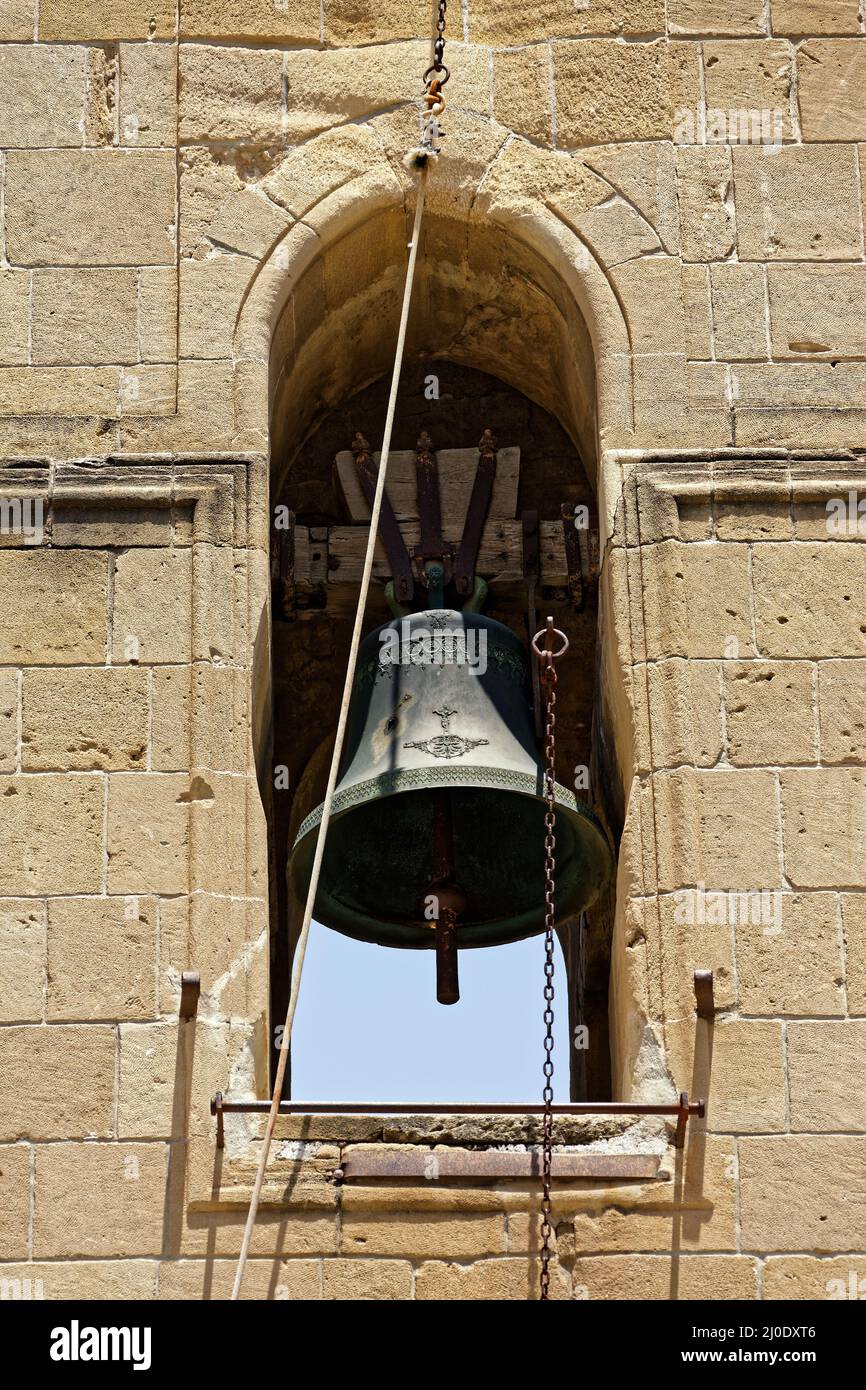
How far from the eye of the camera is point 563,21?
8.59 m

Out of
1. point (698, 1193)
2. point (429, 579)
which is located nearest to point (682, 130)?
point (429, 579)

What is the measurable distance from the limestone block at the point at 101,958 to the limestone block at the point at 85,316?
5.05 ft

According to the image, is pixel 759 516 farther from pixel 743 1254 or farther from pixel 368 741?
pixel 743 1254

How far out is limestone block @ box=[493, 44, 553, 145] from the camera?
848 cm

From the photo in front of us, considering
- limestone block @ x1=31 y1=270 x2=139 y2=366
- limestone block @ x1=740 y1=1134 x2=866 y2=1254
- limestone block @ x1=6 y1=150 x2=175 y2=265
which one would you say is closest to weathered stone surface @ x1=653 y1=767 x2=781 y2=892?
limestone block @ x1=740 y1=1134 x2=866 y2=1254

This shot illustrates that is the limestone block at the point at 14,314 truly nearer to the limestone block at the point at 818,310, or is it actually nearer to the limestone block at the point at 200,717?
the limestone block at the point at 200,717

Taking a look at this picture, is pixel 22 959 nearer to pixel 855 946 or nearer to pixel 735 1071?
pixel 735 1071

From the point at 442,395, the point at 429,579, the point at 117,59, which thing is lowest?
the point at 429,579

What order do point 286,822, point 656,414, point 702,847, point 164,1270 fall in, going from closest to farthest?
point 164,1270 → point 702,847 → point 656,414 → point 286,822

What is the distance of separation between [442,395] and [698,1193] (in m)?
2.90

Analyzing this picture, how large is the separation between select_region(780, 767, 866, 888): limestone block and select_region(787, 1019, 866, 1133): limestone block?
37cm

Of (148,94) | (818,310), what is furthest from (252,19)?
(818,310)

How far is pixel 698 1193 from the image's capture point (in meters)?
7.19

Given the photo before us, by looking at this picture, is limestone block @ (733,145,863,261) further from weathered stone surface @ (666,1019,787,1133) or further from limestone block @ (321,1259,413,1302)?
limestone block @ (321,1259,413,1302)
